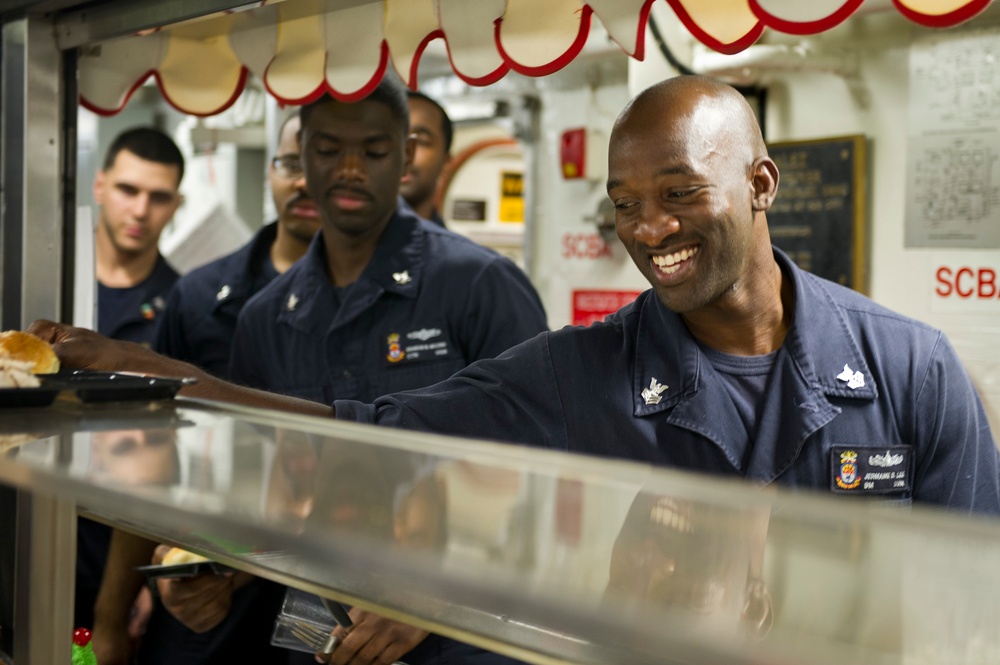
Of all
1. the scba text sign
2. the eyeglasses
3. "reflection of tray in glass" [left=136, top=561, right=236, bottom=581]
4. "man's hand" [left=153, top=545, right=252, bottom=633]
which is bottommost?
"man's hand" [left=153, top=545, right=252, bottom=633]

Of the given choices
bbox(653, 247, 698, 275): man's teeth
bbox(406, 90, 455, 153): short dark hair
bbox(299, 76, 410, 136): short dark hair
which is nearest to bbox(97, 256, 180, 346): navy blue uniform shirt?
bbox(406, 90, 455, 153): short dark hair

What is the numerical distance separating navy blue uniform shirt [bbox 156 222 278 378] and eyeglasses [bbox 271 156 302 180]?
0.28 metres

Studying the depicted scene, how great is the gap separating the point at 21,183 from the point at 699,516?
1737mm

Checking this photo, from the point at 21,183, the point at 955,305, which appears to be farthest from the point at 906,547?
the point at 955,305

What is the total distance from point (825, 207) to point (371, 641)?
3033 mm

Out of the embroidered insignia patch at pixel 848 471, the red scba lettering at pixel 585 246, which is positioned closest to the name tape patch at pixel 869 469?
the embroidered insignia patch at pixel 848 471

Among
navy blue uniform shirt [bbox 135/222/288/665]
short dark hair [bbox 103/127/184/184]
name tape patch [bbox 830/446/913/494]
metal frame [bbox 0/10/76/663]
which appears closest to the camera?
name tape patch [bbox 830/446/913/494]

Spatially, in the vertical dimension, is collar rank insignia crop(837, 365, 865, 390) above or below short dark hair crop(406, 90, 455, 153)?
below

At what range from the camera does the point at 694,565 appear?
0.73 metres

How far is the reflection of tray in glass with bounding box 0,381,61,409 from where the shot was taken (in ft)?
4.43

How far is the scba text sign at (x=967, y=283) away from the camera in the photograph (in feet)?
12.1

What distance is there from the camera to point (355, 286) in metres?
2.54

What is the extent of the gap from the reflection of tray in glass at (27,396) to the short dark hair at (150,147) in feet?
10.2

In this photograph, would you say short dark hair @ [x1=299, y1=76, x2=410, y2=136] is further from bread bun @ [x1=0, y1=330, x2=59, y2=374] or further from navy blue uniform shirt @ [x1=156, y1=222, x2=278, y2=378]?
bread bun @ [x1=0, y1=330, x2=59, y2=374]
